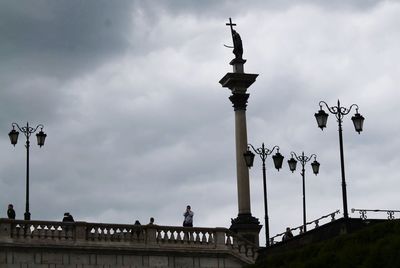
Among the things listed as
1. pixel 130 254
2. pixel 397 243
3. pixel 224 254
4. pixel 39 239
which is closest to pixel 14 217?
pixel 39 239

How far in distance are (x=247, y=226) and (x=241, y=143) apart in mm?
4335

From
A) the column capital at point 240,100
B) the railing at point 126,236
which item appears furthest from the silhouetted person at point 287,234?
the column capital at point 240,100

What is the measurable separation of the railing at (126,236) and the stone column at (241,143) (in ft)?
22.4

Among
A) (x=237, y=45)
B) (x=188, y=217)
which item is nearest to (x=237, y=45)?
(x=237, y=45)

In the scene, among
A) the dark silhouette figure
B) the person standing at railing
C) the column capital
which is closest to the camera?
the person standing at railing

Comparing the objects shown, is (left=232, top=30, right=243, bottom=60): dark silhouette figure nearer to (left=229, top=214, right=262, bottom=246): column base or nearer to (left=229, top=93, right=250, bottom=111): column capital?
(left=229, top=93, right=250, bottom=111): column capital

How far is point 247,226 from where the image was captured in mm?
56062

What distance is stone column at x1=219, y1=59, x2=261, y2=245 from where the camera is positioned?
5606 centimetres

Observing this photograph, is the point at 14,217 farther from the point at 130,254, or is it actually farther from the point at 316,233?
the point at 316,233

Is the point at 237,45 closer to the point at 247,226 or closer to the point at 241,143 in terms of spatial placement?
the point at 241,143

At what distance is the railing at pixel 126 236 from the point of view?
1795 inches

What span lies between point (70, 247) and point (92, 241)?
1.00m

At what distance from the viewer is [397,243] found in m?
33.1

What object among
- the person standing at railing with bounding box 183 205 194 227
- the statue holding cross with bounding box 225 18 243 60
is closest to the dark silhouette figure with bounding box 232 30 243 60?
the statue holding cross with bounding box 225 18 243 60
